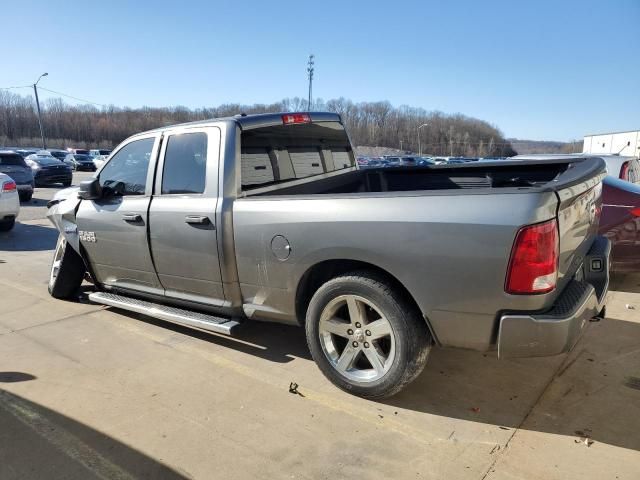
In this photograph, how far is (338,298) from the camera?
3107mm

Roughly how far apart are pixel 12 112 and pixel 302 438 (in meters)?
140

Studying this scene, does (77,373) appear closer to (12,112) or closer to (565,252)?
(565,252)

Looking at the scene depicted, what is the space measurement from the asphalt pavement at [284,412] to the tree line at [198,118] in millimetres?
109903

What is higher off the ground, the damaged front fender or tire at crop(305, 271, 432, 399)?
the damaged front fender

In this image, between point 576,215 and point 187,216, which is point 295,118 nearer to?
point 187,216

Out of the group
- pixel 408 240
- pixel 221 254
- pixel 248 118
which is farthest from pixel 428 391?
pixel 248 118

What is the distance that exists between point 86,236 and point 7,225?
6981 millimetres

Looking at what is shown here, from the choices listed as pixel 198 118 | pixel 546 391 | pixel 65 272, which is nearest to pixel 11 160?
pixel 65 272

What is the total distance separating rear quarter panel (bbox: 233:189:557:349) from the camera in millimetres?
2465

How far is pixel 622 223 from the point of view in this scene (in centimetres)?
537

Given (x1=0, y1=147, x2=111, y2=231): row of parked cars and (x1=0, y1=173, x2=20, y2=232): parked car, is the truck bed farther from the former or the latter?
(x1=0, y1=173, x2=20, y2=232): parked car

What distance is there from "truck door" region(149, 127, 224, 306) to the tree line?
109481mm

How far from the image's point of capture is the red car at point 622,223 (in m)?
5.32

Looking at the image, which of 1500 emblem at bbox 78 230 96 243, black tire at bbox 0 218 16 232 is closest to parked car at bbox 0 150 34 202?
black tire at bbox 0 218 16 232
